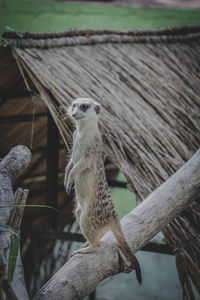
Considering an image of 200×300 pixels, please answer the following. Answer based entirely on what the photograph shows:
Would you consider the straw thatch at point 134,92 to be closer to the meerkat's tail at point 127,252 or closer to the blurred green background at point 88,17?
the meerkat's tail at point 127,252

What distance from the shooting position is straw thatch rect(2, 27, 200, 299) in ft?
10.4

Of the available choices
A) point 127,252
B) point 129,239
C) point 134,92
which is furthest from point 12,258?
point 134,92

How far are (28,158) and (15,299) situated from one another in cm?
108

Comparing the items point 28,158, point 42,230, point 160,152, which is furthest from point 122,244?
point 42,230

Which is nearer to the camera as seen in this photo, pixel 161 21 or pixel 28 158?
pixel 28 158

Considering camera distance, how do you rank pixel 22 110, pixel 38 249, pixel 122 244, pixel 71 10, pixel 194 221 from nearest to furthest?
pixel 122 244 < pixel 194 221 < pixel 22 110 < pixel 38 249 < pixel 71 10

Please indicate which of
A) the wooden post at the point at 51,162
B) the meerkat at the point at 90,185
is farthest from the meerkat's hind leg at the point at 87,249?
the wooden post at the point at 51,162

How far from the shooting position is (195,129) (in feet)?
12.6

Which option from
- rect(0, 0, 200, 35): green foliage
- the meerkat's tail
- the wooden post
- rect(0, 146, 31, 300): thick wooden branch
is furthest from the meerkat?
rect(0, 0, 200, 35): green foliage

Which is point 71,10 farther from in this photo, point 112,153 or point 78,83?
point 112,153

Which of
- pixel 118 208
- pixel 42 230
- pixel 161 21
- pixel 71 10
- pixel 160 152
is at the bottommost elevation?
pixel 118 208

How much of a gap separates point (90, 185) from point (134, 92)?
1.72 m

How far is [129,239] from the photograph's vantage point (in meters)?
2.55

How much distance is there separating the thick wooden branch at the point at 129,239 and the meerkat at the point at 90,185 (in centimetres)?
8
